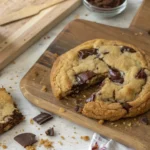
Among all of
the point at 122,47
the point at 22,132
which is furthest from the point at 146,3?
the point at 22,132

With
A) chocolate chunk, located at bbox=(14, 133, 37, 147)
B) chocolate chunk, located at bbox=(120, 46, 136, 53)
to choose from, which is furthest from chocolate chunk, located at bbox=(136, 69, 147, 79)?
chocolate chunk, located at bbox=(14, 133, 37, 147)

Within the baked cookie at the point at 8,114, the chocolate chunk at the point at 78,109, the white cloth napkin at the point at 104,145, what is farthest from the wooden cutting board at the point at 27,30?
the white cloth napkin at the point at 104,145

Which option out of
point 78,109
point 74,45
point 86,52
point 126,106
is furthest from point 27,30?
point 126,106

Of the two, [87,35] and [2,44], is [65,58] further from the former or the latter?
[2,44]

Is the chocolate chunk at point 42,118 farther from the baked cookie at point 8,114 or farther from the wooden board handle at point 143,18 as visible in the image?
the wooden board handle at point 143,18

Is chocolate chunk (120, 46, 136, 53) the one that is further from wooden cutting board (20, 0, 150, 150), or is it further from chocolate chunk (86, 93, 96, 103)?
chocolate chunk (86, 93, 96, 103)

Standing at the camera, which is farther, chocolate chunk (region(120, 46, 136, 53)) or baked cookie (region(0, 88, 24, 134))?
chocolate chunk (region(120, 46, 136, 53))

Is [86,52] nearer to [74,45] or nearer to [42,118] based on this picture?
[74,45]
